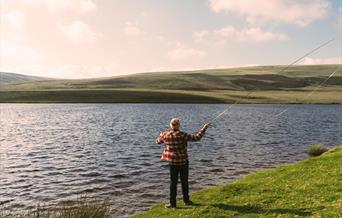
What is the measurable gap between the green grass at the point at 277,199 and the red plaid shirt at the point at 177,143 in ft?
7.48

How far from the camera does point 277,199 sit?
1791 cm

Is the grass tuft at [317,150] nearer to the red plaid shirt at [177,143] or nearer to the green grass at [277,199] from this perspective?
the green grass at [277,199]

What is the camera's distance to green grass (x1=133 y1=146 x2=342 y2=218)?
52.4 feet

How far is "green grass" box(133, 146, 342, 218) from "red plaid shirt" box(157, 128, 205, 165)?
2.28 meters

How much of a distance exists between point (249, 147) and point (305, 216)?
111ft

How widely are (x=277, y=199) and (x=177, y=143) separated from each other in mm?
4973

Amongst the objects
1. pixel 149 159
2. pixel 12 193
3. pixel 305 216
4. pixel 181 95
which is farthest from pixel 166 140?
pixel 181 95

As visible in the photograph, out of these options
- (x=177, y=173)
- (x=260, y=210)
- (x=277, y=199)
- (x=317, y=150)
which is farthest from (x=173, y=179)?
(x=317, y=150)

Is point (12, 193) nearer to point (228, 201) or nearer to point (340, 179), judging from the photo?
point (228, 201)

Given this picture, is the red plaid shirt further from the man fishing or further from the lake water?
the lake water

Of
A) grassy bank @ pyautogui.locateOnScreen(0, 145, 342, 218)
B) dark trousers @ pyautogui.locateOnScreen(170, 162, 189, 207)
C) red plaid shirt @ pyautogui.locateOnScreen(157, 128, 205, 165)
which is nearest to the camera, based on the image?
grassy bank @ pyautogui.locateOnScreen(0, 145, 342, 218)

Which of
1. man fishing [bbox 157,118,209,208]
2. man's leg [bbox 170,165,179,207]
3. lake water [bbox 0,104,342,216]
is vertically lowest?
lake water [bbox 0,104,342,216]

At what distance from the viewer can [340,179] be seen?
65.4 feet

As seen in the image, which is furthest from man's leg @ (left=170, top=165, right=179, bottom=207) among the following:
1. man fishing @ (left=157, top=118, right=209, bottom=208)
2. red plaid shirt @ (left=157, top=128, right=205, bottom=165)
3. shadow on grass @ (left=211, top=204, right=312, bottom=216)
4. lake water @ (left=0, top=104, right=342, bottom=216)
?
lake water @ (left=0, top=104, right=342, bottom=216)
